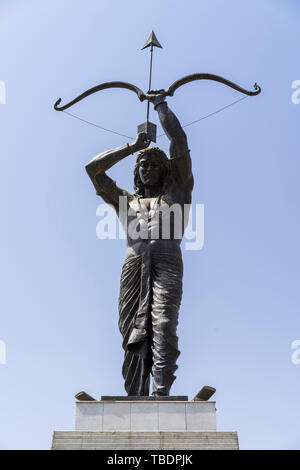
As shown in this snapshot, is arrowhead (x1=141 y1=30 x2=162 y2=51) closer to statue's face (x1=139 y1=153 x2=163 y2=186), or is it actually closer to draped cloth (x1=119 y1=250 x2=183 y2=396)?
statue's face (x1=139 y1=153 x2=163 y2=186)

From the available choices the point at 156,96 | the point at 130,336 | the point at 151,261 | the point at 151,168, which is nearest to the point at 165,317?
the point at 130,336

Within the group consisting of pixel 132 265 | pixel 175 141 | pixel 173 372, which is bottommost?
pixel 173 372

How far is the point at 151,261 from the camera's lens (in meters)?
10.3

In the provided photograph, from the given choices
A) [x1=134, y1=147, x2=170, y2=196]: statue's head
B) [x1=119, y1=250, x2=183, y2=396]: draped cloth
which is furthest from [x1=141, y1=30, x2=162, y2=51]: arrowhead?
[x1=119, y1=250, x2=183, y2=396]: draped cloth

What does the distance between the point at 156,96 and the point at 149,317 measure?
349 cm

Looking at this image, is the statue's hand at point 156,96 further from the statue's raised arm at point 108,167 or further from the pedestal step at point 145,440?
the pedestal step at point 145,440

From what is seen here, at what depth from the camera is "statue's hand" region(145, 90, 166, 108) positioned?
1095cm

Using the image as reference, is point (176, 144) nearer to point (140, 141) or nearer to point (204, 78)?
point (140, 141)

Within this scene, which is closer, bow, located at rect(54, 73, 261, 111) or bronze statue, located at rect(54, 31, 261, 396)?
bronze statue, located at rect(54, 31, 261, 396)

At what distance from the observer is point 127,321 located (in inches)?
398

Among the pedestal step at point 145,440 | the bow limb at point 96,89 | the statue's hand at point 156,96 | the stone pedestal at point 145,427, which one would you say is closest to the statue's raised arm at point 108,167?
the statue's hand at point 156,96
